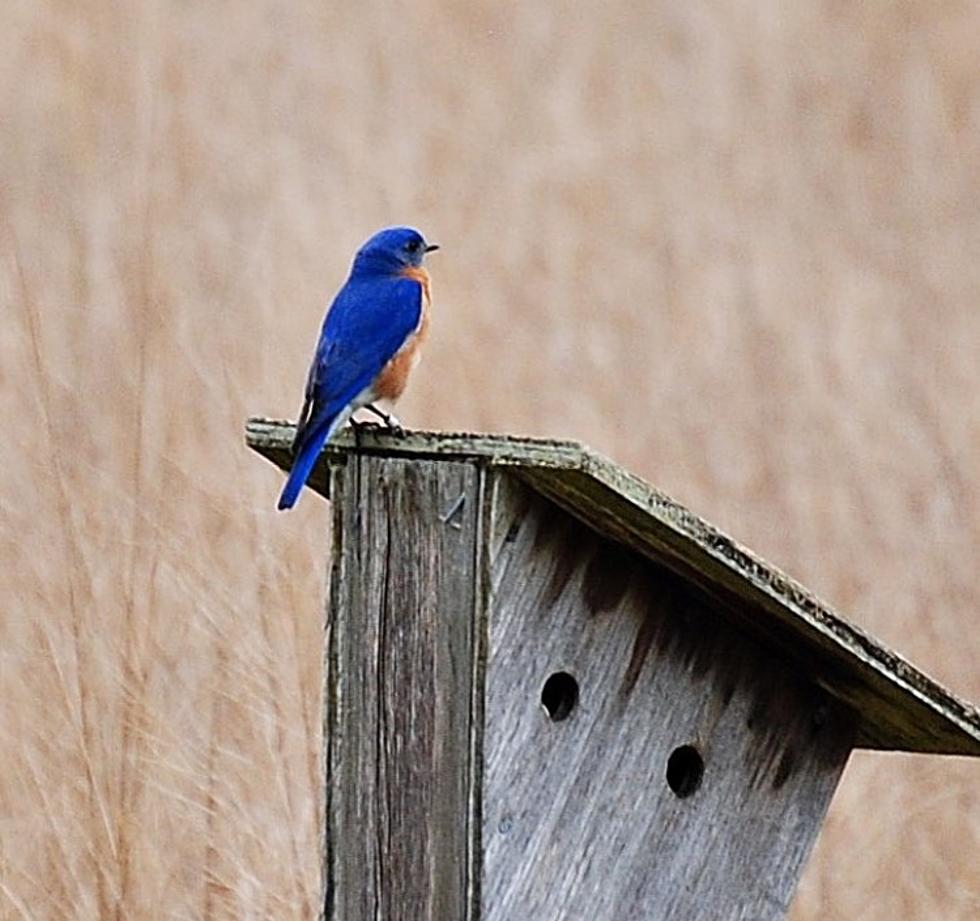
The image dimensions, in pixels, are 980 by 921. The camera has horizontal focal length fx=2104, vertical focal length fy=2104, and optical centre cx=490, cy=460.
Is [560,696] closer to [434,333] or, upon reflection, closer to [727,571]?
[727,571]

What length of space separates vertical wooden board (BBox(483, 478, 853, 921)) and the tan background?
1.06 m

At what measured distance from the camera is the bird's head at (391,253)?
116 inches

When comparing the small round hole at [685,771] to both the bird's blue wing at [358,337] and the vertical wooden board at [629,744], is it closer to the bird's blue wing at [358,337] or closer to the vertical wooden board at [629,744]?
the vertical wooden board at [629,744]

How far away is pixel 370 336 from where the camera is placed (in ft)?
8.55

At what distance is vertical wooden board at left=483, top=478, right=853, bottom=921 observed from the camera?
1.85 meters

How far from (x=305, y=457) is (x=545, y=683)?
13.6 inches

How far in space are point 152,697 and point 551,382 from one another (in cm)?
151

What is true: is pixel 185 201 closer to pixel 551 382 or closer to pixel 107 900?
pixel 551 382

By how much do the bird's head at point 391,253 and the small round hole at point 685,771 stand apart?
1.05 metres

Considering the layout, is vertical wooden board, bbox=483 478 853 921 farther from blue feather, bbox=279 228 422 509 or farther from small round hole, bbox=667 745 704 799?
blue feather, bbox=279 228 422 509

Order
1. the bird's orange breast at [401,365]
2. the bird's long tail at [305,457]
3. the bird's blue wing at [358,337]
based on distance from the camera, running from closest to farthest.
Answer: the bird's long tail at [305,457]
the bird's blue wing at [358,337]
the bird's orange breast at [401,365]

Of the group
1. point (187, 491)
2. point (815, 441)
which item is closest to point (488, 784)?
point (187, 491)

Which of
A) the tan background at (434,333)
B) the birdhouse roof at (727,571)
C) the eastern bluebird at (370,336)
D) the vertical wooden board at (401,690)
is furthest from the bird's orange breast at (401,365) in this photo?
the vertical wooden board at (401,690)

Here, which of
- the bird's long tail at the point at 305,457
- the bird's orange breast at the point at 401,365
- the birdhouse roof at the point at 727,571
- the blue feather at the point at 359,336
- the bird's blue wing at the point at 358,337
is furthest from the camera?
the bird's orange breast at the point at 401,365
